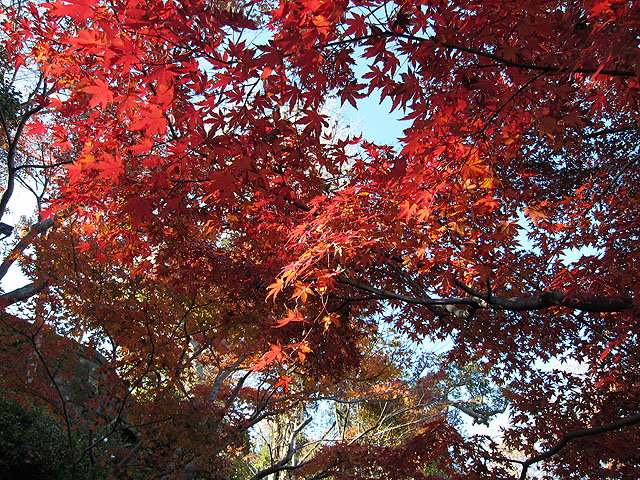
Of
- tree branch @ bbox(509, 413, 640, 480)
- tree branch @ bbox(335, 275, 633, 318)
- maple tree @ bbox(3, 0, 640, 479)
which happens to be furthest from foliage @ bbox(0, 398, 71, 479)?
tree branch @ bbox(335, 275, 633, 318)

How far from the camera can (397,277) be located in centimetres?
434

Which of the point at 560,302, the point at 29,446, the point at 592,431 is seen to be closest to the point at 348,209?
the point at 560,302

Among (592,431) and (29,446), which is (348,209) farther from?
(29,446)

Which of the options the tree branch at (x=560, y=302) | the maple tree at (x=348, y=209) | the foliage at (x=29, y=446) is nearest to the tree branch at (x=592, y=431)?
the maple tree at (x=348, y=209)

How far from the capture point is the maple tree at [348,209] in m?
1.96

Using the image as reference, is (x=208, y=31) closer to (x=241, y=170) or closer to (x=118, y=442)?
(x=241, y=170)

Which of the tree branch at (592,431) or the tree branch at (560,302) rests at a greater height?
the tree branch at (560,302)

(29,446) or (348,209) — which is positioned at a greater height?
(348,209)

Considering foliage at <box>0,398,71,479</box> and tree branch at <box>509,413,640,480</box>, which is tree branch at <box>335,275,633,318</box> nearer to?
tree branch at <box>509,413,640,480</box>

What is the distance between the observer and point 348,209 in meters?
3.06

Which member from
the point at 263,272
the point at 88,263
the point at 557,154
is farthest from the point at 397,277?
the point at 88,263

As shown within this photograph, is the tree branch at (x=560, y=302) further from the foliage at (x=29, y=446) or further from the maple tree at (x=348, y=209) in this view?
the foliage at (x=29, y=446)

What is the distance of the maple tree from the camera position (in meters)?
1.96

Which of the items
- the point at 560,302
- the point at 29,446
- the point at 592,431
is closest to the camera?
the point at 560,302
